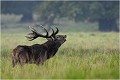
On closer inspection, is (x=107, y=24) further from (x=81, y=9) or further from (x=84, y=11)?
(x=81, y=9)

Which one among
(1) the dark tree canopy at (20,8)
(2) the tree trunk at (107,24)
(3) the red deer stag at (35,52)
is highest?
(1) the dark tree canopy at (20,8)

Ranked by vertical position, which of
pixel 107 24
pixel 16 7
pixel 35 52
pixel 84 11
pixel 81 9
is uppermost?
pixel 16 7

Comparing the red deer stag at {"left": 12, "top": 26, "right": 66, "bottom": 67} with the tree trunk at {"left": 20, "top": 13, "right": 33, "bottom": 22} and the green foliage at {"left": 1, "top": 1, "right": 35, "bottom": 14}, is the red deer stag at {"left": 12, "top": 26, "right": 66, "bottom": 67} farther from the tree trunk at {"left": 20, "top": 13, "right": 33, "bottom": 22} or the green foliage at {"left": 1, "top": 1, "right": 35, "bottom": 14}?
the tree trunk at {"left": 20, "top": 13, "right": 33, "bottom": 22}

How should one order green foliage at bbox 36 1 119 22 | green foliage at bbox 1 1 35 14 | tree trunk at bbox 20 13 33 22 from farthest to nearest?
1. tree trunk at bbox 20 13 33 22
2. green foliage at bbox 1 1 35 14
3. green foliage at bbox 36 1 119 22

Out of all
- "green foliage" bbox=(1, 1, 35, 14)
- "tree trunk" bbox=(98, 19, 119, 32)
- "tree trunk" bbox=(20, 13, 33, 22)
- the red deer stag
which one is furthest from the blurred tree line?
the red deer stag

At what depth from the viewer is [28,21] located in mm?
56406

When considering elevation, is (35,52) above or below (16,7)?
below

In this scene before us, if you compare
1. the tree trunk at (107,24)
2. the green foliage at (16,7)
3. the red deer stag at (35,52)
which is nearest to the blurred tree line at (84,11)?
the tree trunk at (107,24)

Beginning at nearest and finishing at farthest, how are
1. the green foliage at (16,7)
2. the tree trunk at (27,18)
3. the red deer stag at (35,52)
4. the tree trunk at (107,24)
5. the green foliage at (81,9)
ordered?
1. the red deer stag at (35,52)
2. the green foliage at (81,9)
3. the tree trunk at (107,24)
4. the green foliage at (16,7)
5. the tree trunk at (27,18)

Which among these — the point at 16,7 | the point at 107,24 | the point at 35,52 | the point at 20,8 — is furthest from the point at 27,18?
the point at 35,52

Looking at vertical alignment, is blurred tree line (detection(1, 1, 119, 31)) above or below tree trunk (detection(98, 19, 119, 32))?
above

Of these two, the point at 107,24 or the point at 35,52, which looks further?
the point at 107,24

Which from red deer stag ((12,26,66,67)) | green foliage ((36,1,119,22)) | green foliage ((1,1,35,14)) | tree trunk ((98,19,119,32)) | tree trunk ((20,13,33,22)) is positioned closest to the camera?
red deer stag ((12,26,66,67))

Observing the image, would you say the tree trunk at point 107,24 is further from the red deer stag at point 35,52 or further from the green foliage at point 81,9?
the red deer stag at point 35,52
